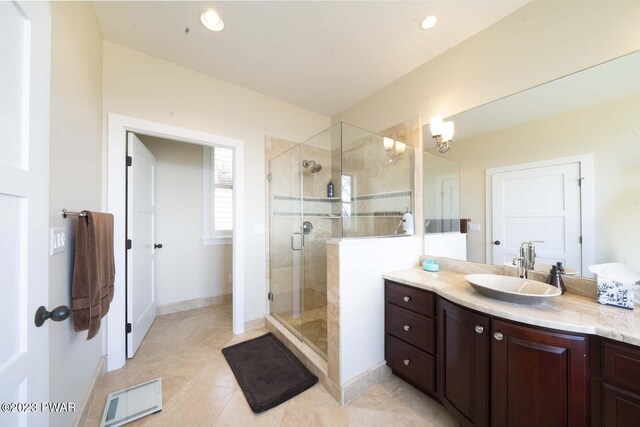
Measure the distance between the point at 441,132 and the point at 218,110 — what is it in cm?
223

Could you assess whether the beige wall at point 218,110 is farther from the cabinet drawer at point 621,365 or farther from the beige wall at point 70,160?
the cabinet drawer at point 621,365

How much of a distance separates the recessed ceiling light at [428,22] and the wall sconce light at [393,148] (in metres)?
0.89

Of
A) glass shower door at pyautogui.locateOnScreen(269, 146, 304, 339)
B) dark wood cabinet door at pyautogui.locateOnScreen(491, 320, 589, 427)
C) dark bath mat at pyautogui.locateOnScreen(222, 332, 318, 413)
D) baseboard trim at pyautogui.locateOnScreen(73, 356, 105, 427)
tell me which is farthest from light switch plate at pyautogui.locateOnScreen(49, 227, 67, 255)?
dark wood cabinet door at pyautogui.locateOnScreen(491, 320, 589, 427)

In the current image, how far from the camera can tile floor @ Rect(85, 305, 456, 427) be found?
142 centimetres

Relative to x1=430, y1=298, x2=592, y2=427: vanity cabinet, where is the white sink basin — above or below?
above

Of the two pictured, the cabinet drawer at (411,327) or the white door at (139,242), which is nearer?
the cabinet drawer at (411,327)

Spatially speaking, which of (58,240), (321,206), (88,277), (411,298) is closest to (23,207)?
(58,240)

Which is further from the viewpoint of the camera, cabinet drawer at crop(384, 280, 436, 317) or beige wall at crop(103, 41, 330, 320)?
beige wall at crop(103, 41, 330, 320)

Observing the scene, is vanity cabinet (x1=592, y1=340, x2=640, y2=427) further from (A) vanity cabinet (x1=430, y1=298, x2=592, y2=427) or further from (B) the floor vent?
(B) the floor vent

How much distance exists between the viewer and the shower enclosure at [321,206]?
2.19 meters

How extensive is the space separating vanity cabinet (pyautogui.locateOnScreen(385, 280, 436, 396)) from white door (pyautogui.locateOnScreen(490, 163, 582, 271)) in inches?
28.2

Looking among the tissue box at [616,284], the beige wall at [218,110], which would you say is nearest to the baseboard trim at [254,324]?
the beige wall at [218,110]

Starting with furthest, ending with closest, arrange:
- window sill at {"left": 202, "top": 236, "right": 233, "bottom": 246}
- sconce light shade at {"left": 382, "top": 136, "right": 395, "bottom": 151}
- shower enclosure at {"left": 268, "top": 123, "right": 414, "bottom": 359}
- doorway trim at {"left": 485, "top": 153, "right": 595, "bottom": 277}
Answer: window sill at {"left": 202, "top": 236, "right": 233, "bottom": 246} → sconce light shade at {"left": 382, "top": 136, "right": 395, "bottom": 151} → shower enclosure at {"left": 268, "top": 123, "right": 414, "bottom": 359} → doorway trim at {"left": 485, "top": 153, "right": 595, "bottom": 277}

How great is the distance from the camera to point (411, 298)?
1.59 meters
